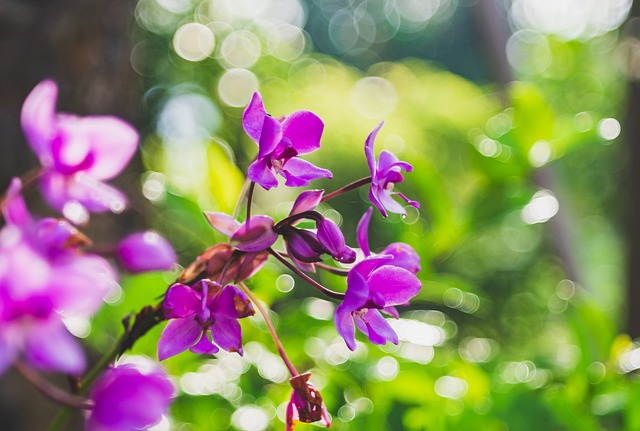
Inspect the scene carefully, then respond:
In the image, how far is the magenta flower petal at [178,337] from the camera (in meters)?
0.32

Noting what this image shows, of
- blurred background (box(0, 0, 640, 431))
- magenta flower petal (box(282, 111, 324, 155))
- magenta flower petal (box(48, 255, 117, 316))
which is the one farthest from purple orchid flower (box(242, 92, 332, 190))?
blurred background (box(0, 0, 640, 431))

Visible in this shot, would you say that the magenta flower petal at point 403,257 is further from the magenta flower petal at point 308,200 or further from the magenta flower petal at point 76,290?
the magenta flower petal at point 76,290

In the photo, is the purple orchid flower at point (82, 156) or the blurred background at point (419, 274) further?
the blurred background at point (419, 274)

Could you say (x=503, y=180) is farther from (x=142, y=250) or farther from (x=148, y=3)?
(x=148, y=3)

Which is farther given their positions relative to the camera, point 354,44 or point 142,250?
point 354,44

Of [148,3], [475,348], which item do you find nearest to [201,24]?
[148,3]

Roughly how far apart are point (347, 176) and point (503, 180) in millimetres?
3247

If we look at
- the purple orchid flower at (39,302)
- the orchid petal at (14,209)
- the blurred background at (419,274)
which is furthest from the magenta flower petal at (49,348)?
the blurred background at (419,274)

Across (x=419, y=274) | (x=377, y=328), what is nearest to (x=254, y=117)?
(x=377, y=328)

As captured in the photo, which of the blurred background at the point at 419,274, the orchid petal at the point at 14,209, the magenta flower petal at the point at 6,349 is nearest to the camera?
the magenta flower petal at the point at 6,349

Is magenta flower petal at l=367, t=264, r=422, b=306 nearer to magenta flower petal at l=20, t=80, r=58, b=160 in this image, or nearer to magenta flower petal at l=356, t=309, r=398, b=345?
magenta flower petal at l=356, t=309, r=398, b=345

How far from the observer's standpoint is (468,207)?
66 centimetres

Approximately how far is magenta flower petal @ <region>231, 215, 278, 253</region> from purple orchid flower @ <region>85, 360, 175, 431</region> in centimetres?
7

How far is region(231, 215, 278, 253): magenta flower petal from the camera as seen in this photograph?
320 millimetres
